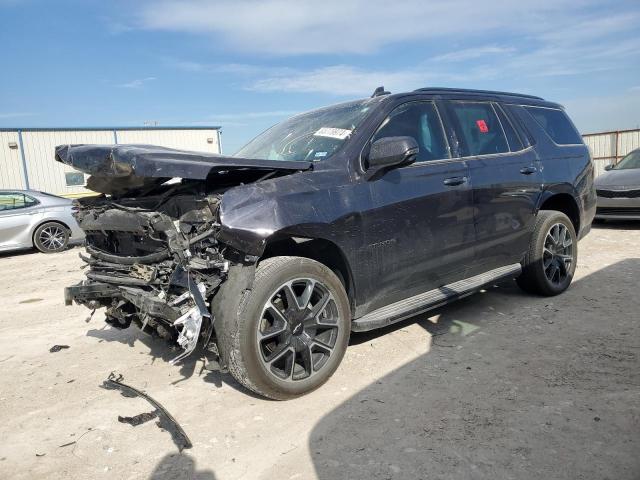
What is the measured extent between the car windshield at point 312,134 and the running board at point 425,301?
118 centimetres

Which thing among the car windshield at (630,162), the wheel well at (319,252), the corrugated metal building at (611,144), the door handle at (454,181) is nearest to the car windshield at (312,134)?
the wheel well at (319,252)

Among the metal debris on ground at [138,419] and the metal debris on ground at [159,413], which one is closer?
the metal debris on ground at [159,413]

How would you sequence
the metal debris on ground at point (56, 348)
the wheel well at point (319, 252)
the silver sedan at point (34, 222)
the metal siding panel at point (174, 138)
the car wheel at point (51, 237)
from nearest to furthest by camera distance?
the wheel well at point (319, 252) < the metal debris on ground at point (56, 348) < the silver sedan at point (34, 222) < the car wheel at point (51, 237) < the metal siding panel at point (174, 138)

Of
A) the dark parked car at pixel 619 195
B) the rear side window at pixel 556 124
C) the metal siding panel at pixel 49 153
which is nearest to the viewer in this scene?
the rear side window at pixel 556 124

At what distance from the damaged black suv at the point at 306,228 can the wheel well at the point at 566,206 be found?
2.04 ft

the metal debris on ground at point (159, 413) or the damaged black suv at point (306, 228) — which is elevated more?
the damaged black suv at point (306, 228)

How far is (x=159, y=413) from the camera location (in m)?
3.02

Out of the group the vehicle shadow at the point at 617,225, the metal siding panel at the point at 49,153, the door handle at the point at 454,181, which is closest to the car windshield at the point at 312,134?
the door handle at the point at 454,181

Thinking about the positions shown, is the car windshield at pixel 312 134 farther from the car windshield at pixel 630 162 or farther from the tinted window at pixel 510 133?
the car windshield at pixel 630 162

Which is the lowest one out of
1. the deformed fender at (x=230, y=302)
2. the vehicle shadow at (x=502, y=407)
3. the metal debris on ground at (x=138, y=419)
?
the vehicle shadow at (x=502, y=407)

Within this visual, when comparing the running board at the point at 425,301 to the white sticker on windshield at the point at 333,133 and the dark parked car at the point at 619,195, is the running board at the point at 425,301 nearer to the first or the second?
the white sticker on windshield at the point at 333,133

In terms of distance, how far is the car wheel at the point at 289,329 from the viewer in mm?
2807

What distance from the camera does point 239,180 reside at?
3.21m

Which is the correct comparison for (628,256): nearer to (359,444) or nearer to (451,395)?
(451,395)
